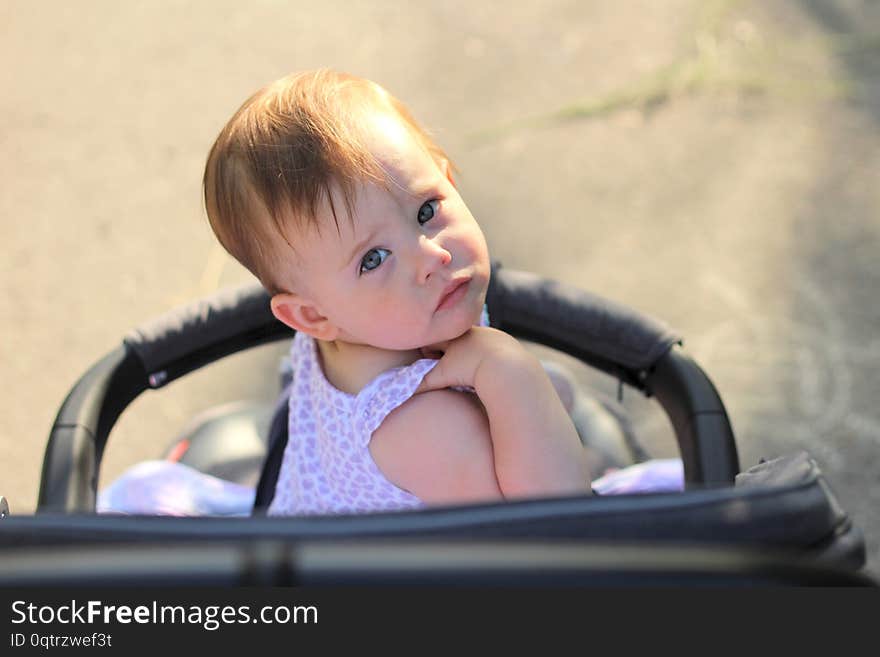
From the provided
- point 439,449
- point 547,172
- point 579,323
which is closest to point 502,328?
point 579,323

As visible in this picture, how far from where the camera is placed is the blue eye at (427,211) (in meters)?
0.84

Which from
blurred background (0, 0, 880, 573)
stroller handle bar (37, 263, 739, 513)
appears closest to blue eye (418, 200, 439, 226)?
stroller handle bar (37, 263, 739, 513)

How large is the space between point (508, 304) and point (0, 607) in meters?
0.73

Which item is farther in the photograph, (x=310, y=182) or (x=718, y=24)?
(x=718, y=24)

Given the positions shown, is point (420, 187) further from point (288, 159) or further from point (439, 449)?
point (439, 449)

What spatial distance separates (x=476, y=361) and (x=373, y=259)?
12 centimetres

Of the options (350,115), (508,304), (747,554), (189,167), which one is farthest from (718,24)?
(747,554)

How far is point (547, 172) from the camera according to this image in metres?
1.97

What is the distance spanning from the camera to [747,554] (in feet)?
1.67

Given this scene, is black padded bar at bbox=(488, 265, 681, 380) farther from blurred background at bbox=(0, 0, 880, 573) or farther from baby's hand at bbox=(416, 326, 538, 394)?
blurred background at bbox=(0, 0, 880, 573)

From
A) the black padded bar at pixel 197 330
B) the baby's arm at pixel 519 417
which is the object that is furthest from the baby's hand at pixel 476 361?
the black padded bar at pixel 197 330

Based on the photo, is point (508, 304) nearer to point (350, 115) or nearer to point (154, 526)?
point (350, 115)

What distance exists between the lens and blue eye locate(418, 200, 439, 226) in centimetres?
84

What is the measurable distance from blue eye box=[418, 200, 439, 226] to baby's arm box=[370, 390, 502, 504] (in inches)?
5.6
